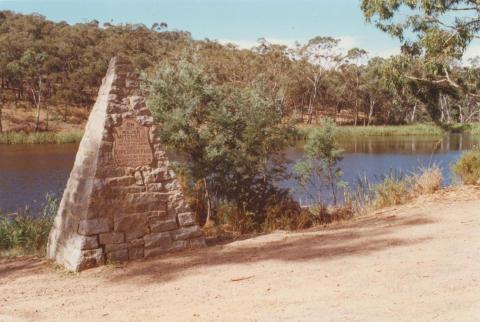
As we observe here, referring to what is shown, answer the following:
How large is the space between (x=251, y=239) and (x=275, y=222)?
8.13 ft

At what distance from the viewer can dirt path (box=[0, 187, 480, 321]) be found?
4.25 metres

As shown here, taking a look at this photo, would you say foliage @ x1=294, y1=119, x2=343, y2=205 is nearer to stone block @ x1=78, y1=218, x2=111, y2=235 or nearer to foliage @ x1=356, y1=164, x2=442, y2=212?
foliage @ x1=356, y1=164, x2=442, y2=212

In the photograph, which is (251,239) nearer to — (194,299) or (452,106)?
(194,299)

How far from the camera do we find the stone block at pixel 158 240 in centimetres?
649

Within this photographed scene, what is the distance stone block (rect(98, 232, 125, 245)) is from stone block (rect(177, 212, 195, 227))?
788mm

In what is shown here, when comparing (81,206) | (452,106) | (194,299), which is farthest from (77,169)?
(452,106)

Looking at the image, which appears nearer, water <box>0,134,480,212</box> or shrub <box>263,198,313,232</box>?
shrub <box>263,198,313,232</box>

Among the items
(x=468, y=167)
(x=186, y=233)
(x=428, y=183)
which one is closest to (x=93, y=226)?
(x=186, y=233)

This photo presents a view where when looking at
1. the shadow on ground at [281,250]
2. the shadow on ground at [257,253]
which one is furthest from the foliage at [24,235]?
the shadow on ground at [281,250]

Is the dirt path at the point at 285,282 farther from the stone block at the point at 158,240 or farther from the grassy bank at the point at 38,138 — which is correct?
the grassy bank at the point at 38,138

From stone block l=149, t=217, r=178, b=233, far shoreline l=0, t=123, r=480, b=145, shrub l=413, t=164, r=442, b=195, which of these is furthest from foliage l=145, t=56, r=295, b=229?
far shoreline l=0, t=123, r=480, b=145

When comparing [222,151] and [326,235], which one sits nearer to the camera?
[326,235]

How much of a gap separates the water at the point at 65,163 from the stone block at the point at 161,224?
721cm

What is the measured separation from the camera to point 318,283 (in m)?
5.02
